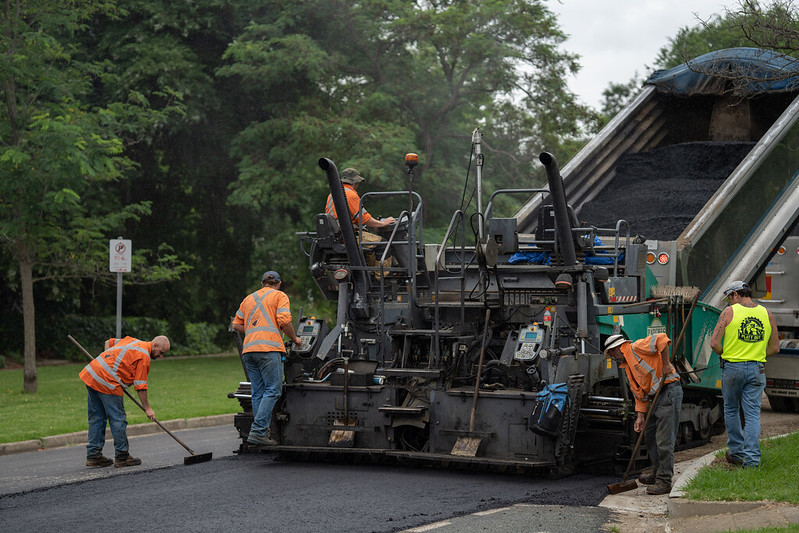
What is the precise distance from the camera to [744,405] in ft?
27.0

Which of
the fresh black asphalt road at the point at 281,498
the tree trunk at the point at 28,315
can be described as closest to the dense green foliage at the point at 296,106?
the tree trunk at the point at 28,315

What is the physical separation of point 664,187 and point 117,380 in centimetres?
662

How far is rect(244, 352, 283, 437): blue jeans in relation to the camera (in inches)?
356

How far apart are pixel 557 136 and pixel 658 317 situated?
13.9 metres

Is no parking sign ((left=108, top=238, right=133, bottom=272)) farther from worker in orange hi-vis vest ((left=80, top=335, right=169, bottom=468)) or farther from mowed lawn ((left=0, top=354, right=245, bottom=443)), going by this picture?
worker in orange hi-vis vest ((left=80, top=335, right=169, bottom=468))

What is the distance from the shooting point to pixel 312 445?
9.09 metres

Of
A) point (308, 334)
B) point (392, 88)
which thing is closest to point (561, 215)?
point (308, 334)

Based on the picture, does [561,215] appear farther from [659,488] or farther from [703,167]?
[703,167]

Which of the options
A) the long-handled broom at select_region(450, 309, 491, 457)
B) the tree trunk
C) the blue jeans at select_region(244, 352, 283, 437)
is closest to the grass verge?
the long-handled broom at select_region(450, 309, 491, 457)

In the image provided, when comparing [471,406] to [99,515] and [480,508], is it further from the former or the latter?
[99,515]

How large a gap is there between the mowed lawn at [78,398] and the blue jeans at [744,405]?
7.02 meters

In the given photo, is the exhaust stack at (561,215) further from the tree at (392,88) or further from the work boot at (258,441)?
the tree at (392,88)

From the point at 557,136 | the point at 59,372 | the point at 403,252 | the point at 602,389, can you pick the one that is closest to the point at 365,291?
the point at 403,252

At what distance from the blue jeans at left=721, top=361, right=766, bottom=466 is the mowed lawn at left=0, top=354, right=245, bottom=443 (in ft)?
23.0
